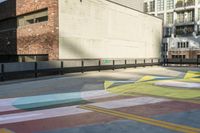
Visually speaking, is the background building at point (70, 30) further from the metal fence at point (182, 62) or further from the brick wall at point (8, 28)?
the metal fence at point (182, 62)

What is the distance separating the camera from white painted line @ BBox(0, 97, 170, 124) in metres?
7.16

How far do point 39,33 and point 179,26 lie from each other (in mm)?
46490

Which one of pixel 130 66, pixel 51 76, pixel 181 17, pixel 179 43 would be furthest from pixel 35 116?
pixel 181 17

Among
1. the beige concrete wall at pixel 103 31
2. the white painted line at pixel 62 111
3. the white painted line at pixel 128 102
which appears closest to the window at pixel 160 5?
the beige concrete wall at pixel 103 31

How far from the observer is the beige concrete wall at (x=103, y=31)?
2225 cm

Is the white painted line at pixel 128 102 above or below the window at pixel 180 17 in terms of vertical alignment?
below

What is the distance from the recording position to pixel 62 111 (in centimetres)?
802

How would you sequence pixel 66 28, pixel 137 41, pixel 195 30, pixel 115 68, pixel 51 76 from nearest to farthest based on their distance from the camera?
pixel 51 76, pixel 66 28, pixel 115 68, pixel 137 41, pixel 195 30

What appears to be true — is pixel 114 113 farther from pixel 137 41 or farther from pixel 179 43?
pixel 179 43

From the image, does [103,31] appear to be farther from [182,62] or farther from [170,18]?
[170,18]

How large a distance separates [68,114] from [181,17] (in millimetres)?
60316

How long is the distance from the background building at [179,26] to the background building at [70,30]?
1042 inches

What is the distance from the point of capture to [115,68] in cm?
2552

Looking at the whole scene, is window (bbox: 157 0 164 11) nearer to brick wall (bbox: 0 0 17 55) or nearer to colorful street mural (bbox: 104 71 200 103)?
brick wall (bbox: 0 0 17 55)
